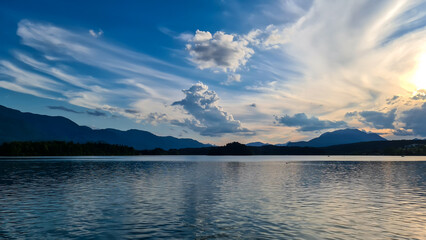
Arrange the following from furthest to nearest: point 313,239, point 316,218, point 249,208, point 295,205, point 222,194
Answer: point 222,194 → point 295,205 → point 249,208 → point 316,218 → point 313,239

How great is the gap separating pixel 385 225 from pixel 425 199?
2385 centimetres

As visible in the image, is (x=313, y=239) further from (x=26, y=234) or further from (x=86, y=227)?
(x=26, y=234)

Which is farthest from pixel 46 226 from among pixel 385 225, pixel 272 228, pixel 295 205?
pixel 385 225

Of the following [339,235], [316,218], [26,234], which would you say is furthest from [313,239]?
[26,234]

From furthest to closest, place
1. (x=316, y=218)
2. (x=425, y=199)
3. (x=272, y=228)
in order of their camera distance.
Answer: (x=425, y=199) → (x=316, y=218) → (x=272, y=228)

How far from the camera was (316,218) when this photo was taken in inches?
1315

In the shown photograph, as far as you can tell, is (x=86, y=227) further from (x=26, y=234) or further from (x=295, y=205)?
(x=295, y=205)

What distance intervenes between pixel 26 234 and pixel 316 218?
28.2 meters

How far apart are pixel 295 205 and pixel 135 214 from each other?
21101mm

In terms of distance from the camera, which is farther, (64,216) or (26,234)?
(64,216)

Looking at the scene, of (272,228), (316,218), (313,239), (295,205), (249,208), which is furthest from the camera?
(295,205)

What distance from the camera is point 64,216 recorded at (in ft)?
111

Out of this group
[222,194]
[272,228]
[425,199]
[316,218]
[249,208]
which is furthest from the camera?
[222,194]

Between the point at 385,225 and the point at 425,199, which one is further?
the point at 425,199
